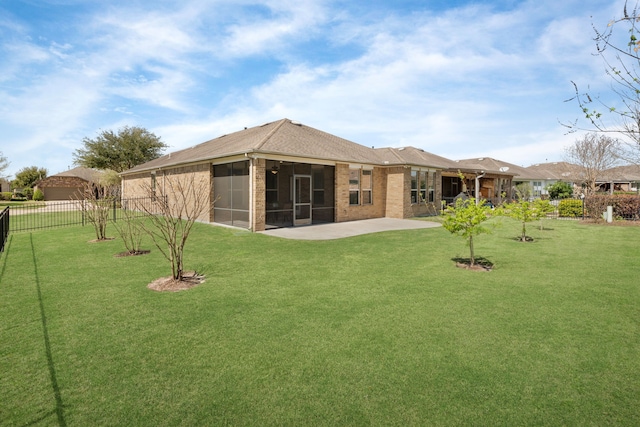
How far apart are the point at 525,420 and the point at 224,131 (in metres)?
24.9

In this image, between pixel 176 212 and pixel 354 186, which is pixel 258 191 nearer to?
pixel 176 212

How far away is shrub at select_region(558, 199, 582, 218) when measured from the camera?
19.6 meters

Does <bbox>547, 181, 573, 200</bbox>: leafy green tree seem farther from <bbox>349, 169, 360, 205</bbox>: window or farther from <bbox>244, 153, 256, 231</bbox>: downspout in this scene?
<bbox>244, 153, 256, 231</bbox>: downspout

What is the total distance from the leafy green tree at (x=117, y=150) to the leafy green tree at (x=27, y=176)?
25990 millimetres

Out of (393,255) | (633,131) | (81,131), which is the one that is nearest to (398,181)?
(393,255)

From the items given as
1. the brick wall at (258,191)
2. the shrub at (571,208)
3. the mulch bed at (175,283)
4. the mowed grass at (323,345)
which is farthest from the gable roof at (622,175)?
the mulch bed at (175,283)

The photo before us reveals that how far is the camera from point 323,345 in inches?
153

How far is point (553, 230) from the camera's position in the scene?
14266mm

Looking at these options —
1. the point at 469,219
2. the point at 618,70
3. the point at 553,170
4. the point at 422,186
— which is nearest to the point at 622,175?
the point at 553,170

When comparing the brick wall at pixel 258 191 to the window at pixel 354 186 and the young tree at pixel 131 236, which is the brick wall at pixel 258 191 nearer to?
the young tree at pixel 131 236

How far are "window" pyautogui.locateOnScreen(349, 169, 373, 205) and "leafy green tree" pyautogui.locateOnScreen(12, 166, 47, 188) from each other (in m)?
63.6

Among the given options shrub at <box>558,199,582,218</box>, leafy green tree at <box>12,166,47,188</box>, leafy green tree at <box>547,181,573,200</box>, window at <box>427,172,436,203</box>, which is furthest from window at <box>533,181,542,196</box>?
leafy green tree at <box>12,166,47,188</box>

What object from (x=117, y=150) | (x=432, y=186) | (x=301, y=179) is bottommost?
(x=432, y=186)

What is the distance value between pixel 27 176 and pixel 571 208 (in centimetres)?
7725
